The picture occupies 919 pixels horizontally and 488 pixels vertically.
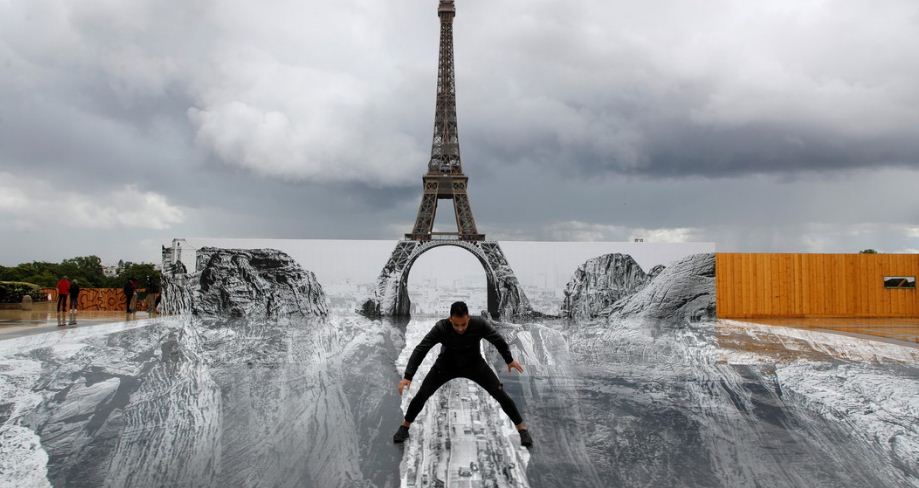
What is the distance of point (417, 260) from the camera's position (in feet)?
46.5

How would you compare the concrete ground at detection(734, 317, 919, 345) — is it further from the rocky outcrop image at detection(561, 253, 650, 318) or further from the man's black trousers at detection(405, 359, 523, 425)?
the man's black trousers at detection(405, 359, 523, 425)

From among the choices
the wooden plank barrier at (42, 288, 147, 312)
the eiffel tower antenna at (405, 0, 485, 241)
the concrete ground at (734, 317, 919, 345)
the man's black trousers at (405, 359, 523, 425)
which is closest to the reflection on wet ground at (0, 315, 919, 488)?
the man's black trousers at (405, 359, 523, 425)

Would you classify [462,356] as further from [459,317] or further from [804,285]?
[804,285]

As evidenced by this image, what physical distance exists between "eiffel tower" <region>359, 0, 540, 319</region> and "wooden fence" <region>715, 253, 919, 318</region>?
5505mm

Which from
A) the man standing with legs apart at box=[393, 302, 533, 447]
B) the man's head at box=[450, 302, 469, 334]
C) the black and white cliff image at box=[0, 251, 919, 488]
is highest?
the man's head at box=[450, 302, 469, 334]

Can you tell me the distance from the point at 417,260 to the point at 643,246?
20.5ft

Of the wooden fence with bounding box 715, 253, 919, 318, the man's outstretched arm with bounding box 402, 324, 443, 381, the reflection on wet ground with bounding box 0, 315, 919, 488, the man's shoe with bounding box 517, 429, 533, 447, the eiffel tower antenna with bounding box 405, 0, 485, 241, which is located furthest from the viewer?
the eiffel tower antenna with bounding box 405, 0, 485, 241

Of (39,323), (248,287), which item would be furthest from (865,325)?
(39,323)

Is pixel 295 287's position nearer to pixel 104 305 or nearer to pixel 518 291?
pixel 518 291

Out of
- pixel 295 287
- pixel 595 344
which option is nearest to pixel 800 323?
pixel 595 344

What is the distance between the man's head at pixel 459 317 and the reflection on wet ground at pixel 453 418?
3.38ft

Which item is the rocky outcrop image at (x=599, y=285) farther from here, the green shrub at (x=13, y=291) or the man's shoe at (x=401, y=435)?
the green shrub at (x=13, y=291)

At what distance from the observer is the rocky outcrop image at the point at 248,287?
13445 mm

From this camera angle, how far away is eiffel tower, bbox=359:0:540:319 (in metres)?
13.8
